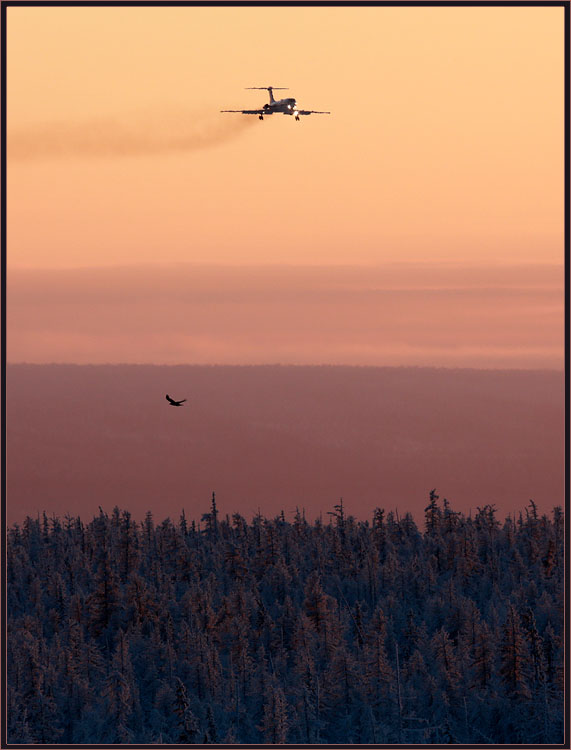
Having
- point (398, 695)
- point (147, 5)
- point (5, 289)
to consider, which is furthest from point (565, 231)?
point (398, 695)

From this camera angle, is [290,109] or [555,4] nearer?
[555,4]

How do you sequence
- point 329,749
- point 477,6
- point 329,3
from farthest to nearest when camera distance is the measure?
point 329,749 → point 477,6 → point 329,3

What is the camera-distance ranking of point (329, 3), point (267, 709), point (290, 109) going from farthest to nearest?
1. point (267, 709)
2. point (290, 109)
3. point (329, 3)

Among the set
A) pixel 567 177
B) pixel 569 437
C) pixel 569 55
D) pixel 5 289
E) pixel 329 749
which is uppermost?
pixel 569 55

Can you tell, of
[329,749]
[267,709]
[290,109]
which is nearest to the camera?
[329,749]

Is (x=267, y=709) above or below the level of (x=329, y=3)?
below

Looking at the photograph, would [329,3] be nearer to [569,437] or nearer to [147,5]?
[147,5]

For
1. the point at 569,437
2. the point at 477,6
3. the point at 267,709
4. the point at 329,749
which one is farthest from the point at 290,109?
the point at 267,709

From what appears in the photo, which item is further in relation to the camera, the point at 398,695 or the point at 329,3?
the point at 398,695

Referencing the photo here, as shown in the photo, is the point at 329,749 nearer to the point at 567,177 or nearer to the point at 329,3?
the point at 567,177
